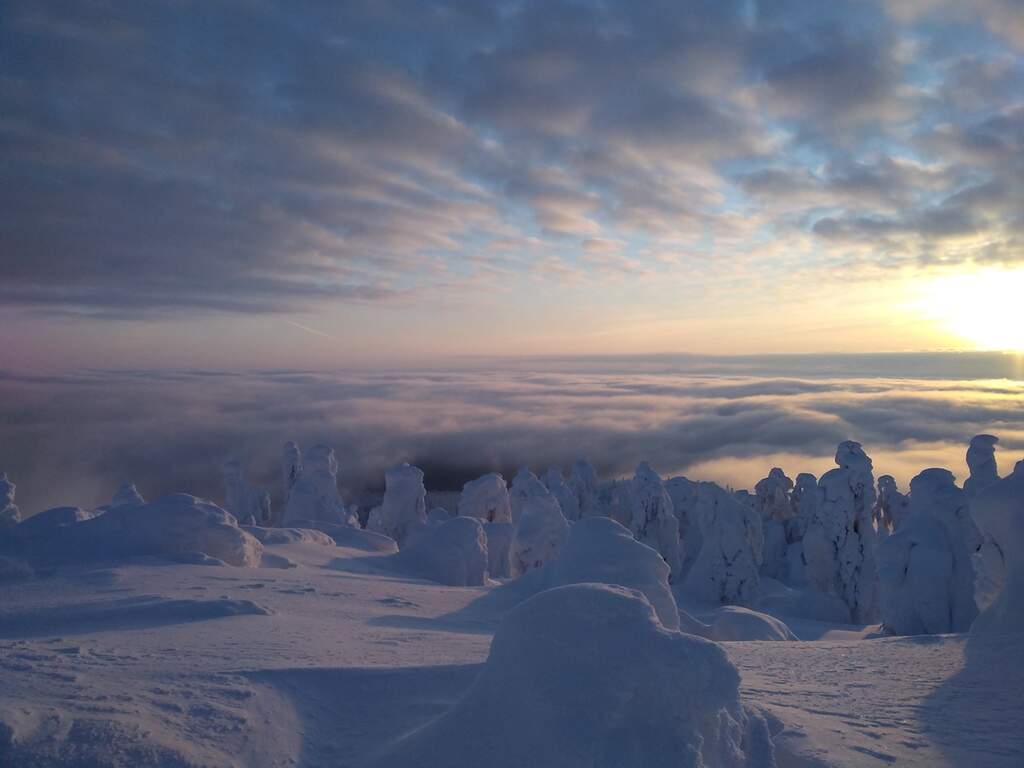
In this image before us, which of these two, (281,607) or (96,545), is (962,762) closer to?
(281,607)

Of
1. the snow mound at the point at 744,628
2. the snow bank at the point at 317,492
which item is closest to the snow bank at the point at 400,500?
the snow bank at the point at 317,492

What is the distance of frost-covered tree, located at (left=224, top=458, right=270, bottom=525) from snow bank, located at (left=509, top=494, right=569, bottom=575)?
23.1 m

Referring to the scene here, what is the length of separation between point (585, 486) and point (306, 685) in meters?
59.0

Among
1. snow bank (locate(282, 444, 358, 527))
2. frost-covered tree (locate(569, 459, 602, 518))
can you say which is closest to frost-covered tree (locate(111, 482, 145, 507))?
snow bank (locate(282, 444, 358, 527))

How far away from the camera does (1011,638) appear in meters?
9.33

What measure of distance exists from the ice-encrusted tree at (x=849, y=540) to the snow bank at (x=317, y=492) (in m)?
27.1

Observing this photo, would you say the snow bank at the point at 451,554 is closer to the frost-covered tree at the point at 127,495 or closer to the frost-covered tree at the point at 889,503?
the frost-covered tree at the point at 127,495

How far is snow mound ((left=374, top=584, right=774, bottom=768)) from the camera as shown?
200 inches

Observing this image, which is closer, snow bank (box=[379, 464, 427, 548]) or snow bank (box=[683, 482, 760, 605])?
snow bank (box=[683, 482, 760, 605])

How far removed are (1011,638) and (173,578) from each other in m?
14.2

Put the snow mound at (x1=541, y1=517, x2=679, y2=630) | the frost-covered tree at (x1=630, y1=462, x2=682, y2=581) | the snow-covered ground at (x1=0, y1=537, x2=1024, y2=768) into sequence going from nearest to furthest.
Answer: the snow-covered ground at (x1=0, y1=537, x2=1024, y2=768) → the snow mound at (x1=541, y1=517, x2=679, y2=630) → the frost-covered tree at (x1=630, y1=462, x2=682, y2=581)

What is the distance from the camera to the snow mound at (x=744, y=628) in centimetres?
1569

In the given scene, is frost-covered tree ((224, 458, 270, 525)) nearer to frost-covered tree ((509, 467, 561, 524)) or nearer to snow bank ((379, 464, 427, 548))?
snow bank ((379, 464, 427, 548))

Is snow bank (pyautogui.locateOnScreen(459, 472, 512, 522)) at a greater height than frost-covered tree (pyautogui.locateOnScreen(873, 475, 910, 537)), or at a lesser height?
greater
